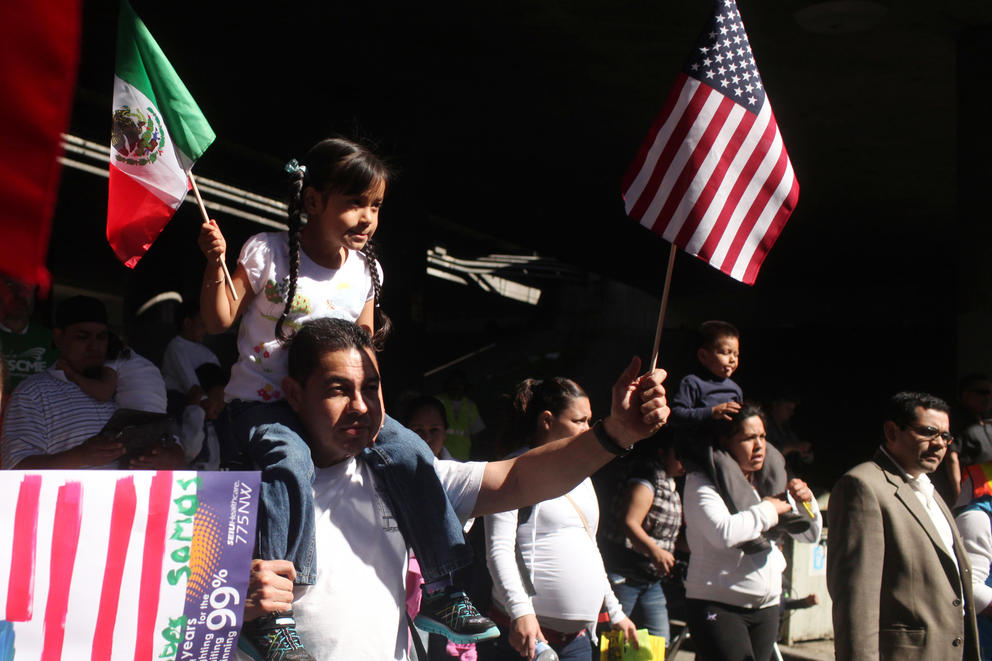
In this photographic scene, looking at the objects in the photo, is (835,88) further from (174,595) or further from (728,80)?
(174,595)

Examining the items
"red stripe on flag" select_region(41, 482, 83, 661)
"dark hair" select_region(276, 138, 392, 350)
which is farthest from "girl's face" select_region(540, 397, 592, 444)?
"red stripe on flag" select_region(41, 482, 83, 661)

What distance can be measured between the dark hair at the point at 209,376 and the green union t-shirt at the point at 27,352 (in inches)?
104

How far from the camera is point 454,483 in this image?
301 centimetres

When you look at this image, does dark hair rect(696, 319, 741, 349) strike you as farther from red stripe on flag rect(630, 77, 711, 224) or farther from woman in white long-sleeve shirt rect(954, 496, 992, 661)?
red stripe on flag rect(630, 77, 711, 224)

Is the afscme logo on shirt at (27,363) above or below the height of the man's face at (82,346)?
below

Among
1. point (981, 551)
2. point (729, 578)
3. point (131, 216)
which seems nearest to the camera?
point (131, 216)

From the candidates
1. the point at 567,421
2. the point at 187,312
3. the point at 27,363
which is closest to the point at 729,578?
the point at 567,421

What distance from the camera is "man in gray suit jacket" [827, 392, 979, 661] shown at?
178 inches

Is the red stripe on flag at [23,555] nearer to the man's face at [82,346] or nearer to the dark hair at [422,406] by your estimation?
the man's face at [82,346]

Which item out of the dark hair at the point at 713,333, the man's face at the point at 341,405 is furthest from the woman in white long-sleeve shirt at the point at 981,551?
the man's face at the point at 341,405

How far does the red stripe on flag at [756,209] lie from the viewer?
12.1 feet

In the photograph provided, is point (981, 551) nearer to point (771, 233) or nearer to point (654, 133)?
point (771, 233)

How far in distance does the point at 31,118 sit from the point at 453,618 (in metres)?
1.82

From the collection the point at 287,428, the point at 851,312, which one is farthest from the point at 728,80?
the point at 851,312
